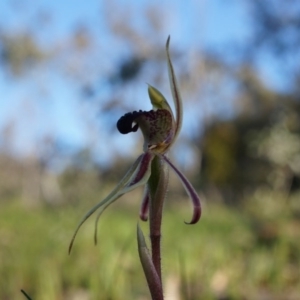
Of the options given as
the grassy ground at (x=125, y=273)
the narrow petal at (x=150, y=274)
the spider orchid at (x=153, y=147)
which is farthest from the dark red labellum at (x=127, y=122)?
the grassy ground at (x=125, y=273)

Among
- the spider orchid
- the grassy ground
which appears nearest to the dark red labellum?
the spider orchid

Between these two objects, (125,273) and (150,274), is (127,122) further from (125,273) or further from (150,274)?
(125,273)

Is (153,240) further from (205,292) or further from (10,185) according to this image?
(10,185)

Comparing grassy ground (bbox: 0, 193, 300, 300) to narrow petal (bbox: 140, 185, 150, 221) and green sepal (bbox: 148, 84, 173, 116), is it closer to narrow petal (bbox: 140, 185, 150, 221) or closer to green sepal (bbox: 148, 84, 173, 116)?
narrow petal (bbox: 140, 185, 150, 221)

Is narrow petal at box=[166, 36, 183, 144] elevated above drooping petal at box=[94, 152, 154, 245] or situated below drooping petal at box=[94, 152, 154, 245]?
above

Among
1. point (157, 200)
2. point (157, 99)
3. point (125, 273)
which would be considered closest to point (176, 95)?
point (157, 99)

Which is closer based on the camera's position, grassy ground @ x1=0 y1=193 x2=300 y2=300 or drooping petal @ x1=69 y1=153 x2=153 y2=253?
drooping petal @ x1=69 y1=153 x2=153 y2=253

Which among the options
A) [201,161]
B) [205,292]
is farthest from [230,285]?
[201,161]

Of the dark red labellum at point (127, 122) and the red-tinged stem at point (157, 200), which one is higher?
the dark red labellum at point (127, 122)

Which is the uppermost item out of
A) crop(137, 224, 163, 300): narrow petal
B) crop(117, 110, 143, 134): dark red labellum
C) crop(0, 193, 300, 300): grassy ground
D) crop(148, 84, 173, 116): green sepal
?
crop(148, 84, 173, 116): green sepal

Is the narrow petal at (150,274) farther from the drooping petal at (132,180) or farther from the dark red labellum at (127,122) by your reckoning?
the dark red labellum at (127,122)
